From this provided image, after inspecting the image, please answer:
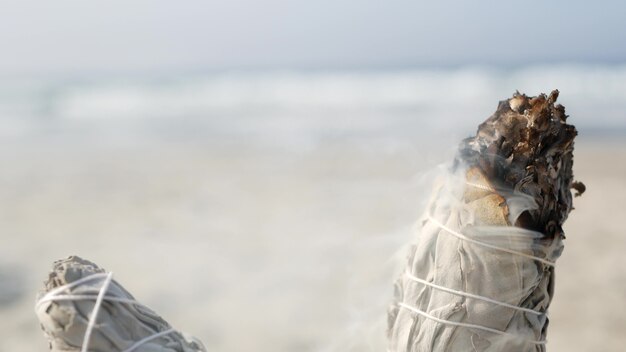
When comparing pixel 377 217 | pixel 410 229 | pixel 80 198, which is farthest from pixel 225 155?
pixel 410 229

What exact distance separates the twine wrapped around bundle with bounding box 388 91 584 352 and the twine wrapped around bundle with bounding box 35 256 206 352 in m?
0.80

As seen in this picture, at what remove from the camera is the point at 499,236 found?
221 cm

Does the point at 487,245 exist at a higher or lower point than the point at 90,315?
higher

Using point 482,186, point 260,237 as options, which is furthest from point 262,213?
point 482,186

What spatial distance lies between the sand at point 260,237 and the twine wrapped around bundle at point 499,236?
0.31 metres

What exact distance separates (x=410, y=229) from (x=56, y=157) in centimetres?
1321

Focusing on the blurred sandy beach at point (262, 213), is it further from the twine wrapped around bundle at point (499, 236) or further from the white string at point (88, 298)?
the white string at point (88, 298)

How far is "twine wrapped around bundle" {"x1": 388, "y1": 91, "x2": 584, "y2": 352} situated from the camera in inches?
86.9

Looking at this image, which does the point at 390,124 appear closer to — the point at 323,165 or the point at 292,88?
the point at 323,165

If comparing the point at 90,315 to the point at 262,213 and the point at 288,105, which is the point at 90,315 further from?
the point at 288,105

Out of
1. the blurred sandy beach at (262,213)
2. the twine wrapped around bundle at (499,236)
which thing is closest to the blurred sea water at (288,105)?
the blurred sandy beach at (262,213)

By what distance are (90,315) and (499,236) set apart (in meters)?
1.11

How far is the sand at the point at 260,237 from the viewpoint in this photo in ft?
12.3

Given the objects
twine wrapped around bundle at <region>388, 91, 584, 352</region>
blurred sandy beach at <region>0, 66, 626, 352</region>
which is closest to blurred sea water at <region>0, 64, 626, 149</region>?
blurred sandy beach at <region>0, 66, 626, 352</region>
